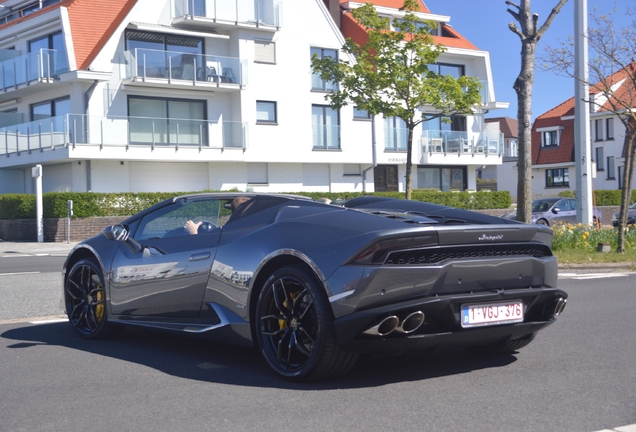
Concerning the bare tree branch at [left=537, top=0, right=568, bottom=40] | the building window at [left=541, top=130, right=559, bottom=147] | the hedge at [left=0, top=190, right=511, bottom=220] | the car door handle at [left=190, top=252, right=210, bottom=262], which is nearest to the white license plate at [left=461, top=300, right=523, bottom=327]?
the car door handle at [left=190, top=252, right=210, bottom=262]

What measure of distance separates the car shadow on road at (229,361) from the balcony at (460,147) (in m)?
38.8

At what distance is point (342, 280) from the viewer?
16.2 ft

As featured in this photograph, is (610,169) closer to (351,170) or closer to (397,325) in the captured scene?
(351,170)

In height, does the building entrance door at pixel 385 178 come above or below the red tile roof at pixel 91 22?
below

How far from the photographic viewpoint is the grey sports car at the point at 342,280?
4938 millimetres

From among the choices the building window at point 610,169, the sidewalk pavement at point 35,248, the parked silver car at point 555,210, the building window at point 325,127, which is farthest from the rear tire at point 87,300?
the building window at point 610,169

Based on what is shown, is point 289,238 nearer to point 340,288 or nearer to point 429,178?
point 340,288

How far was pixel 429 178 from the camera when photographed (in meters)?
47.5

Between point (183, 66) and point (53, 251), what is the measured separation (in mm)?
14449

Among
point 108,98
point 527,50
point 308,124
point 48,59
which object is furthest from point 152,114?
point 527,50

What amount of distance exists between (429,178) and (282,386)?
42.9m

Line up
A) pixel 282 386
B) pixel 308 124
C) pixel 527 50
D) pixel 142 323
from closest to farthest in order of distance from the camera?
pixel 282 386, pixel 142 323, pixel 527 50, pixel 308 124

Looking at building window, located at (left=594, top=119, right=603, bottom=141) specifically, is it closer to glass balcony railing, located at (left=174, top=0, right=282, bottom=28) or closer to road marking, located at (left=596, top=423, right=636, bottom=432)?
glass balcony railing, located at (left=174, top=0, right=282, bottom=28)

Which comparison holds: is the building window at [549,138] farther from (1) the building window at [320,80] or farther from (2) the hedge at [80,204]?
(2) the hedge at [80,204]
